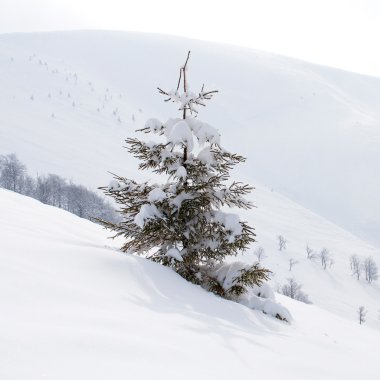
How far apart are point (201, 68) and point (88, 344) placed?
6656 inches

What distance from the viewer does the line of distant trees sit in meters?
56.8

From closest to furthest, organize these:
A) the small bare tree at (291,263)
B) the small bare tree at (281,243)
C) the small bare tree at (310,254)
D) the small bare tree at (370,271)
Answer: the small bare tree at (291,263), the small bare tree at (281,243), the small bare tree at (370,271), the small bare tree at (310,254)

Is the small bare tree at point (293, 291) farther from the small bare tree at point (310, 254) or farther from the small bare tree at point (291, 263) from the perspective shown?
the small bare tree at point (310, 254)

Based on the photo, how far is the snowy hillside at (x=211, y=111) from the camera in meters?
82.4

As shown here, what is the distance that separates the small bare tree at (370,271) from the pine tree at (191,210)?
219 ft

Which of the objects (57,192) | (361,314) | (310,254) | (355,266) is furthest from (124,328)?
(355,266)

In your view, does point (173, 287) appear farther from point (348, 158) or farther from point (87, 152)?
point (348, 158)

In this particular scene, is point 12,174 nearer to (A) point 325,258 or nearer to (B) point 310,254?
(B) point 310,254

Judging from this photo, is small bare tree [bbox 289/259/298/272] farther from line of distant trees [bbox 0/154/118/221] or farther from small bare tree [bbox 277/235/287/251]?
line of distant trees [bbox 0/154/118/221]

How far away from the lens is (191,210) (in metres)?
6.93

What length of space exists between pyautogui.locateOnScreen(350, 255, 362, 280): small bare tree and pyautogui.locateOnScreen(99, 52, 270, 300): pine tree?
2588 inches

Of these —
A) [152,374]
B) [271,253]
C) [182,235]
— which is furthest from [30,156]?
[152,374]

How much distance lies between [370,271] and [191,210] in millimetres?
67841

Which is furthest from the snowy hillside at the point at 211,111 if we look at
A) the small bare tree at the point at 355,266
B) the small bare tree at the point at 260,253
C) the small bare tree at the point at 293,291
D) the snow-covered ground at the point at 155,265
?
the small bare tree at the point at 293,291
